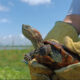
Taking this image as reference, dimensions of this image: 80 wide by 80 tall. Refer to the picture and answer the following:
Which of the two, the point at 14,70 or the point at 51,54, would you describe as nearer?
the point at 51,54

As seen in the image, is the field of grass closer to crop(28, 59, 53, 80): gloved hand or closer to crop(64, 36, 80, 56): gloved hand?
crop(28, 59, 53, 80): gloved hand

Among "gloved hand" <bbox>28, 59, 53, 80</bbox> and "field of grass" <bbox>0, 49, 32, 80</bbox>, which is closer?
"gloved hand" <bbox>28, 59, 53, 80</bbox>

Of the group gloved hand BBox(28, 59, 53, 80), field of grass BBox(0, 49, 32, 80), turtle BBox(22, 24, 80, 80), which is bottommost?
field of grass BBox(0, 49, 32, 80)

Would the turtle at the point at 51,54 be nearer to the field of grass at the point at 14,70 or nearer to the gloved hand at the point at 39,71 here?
the gloved hand at the point at 39,71

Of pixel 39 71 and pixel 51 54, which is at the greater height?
pixel 51 54

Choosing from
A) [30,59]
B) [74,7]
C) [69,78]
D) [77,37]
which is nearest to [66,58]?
[69,78]

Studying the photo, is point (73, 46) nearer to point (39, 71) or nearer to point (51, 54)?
point (51, 54)

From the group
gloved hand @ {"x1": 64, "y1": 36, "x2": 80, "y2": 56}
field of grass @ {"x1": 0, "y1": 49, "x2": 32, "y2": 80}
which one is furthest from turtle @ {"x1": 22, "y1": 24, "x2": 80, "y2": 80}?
field of grass @ {"x1": 0, "y1": 49, "x2": 32, "y2": 80}

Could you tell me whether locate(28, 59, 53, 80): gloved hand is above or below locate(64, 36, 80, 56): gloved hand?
below

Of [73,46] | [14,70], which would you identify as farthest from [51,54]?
[14,70]
